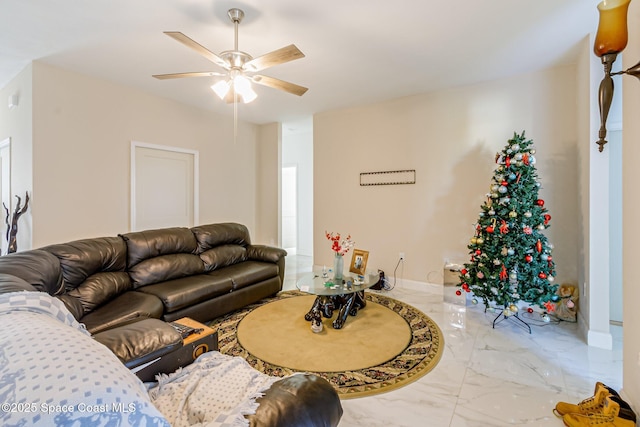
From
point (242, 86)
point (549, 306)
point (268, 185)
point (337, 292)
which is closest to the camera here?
point (242, 86)

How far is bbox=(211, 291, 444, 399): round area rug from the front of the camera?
2018 mm

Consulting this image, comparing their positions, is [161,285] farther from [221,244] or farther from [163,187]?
[163,187]

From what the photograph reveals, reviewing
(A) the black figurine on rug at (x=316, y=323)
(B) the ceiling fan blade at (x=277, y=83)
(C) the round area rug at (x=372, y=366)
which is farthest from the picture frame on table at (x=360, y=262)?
(B) the ceiling fan blade at (x=277, y=83)

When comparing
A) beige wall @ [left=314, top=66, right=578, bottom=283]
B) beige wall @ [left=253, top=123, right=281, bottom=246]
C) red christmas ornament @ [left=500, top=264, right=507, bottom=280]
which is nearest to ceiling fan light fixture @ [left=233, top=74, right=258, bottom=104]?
beige wall @ [left=314, top=66, right=578, bottom=283]

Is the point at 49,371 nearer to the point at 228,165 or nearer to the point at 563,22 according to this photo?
the point at 563,22

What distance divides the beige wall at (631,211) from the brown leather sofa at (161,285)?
1775mm

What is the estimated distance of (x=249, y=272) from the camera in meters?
3.46

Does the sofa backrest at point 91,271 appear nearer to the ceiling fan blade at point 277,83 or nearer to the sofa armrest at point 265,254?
the sofa armrest at point 265,254

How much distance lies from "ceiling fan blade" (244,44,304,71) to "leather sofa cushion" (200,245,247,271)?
2263 millimetres

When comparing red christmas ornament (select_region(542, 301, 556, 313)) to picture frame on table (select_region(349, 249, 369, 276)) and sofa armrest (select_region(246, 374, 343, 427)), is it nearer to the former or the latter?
picture frame on table (select_region(349, 249, 369, 276))

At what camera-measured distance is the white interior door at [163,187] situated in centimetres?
397

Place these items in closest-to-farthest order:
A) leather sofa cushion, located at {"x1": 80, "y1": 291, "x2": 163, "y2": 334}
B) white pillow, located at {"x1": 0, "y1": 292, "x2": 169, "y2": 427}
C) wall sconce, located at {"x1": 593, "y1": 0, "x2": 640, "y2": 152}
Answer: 1. white pillow, located at {"x1": 0, "y1": 292, "x2": 169, "y2": 427}
2. wall sconce, located at {"x1": 593, "y1": 0, "x2": 640, "y2": 152}
3. leather sofa cushion, located at {"x1": 80, "y1": 291, "x2": 163, "y2": 334}

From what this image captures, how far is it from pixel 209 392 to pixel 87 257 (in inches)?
82.4

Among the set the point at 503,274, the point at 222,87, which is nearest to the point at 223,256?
the point at 222,87
